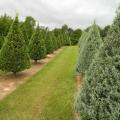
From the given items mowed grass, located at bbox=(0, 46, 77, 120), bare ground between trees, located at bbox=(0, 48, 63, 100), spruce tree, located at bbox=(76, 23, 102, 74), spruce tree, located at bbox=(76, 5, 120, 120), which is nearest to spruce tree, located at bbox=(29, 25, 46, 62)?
bare ground between trees, located at bbox=(0, 48, 63, 100)

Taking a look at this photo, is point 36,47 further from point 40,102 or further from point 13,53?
point 40,102

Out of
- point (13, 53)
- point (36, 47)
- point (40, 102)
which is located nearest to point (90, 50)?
point (13, 53)

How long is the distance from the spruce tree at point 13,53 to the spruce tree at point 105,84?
10716 millimetres

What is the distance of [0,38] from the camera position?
35438mm

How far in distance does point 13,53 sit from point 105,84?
11495mm

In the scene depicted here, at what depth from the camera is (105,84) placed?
5.86m

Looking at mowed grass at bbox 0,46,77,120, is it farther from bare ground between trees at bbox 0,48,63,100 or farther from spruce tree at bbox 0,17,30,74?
spruce tree at bbox 0,17,30,74

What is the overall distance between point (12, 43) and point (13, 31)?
955 mm

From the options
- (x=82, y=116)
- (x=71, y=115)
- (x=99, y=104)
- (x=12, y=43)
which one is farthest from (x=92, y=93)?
(x=12, y=43)

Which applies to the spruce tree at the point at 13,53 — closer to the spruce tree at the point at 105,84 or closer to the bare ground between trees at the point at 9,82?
the bare ground between trees at the point at 9,82

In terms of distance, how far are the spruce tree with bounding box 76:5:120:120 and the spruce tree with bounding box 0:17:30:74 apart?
35.2 feet

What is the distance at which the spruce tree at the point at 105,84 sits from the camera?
572 cm

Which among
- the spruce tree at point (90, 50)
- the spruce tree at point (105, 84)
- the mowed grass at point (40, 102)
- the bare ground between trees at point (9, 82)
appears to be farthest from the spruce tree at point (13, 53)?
the spruce tree at point (105, 84)

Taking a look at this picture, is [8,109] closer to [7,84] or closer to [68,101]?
[68,101]
